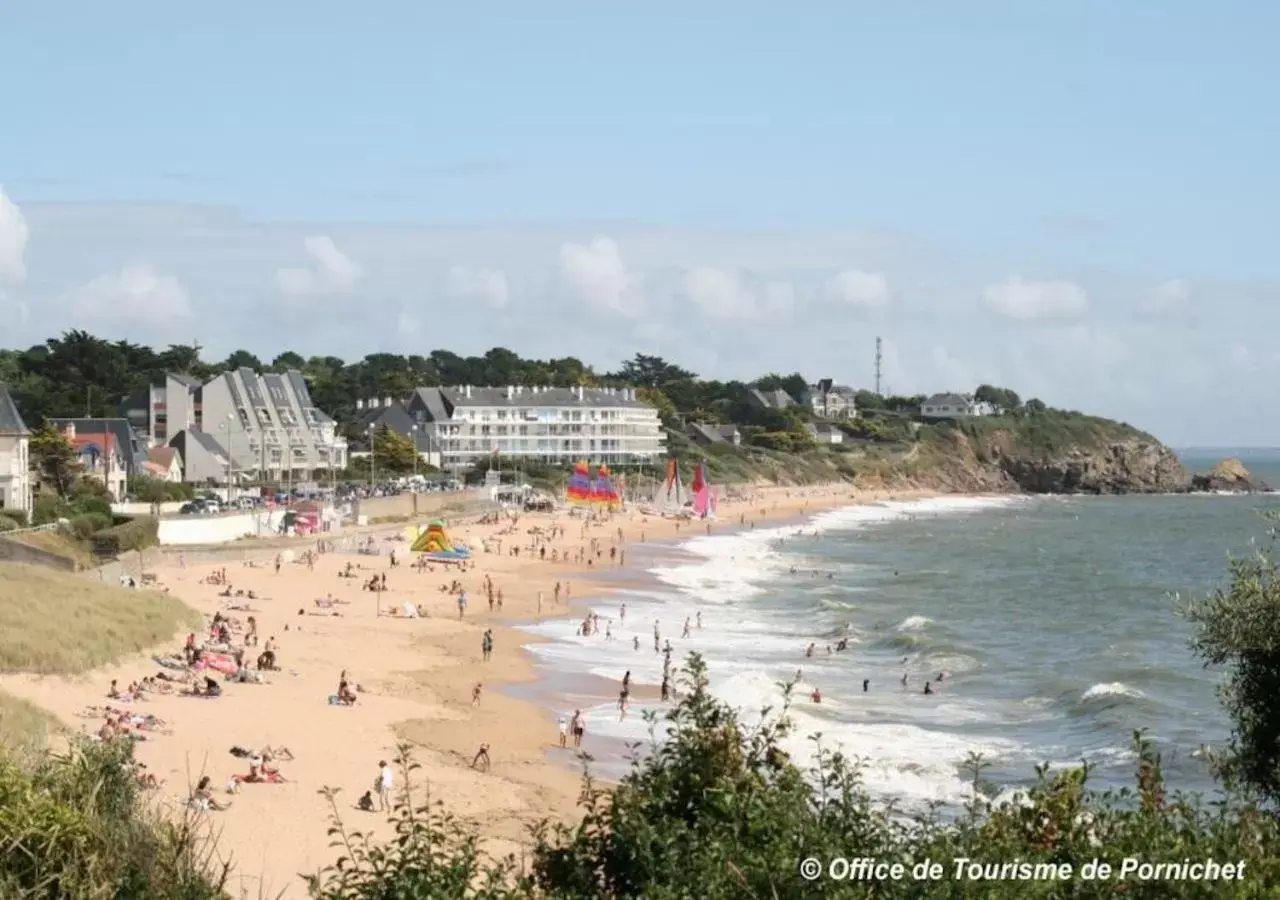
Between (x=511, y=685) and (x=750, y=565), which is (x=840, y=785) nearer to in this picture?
(x=511, y=685)

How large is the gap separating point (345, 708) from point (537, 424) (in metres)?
95.3

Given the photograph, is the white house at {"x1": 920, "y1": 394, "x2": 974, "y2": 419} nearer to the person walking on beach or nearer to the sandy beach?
the sandy beach

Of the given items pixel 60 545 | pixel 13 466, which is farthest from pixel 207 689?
pixel 13 466

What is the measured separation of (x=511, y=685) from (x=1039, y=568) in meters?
41.6

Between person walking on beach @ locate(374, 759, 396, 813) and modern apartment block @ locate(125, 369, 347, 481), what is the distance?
62502mm

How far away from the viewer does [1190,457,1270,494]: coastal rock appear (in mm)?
166875

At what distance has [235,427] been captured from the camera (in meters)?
91.2

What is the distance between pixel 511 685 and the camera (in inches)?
1297

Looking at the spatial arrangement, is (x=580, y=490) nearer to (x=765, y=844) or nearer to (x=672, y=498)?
(x=672, y=498)

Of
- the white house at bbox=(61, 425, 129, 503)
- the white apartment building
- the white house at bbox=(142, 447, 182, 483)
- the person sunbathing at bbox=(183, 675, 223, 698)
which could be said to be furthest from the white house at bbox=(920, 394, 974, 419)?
the person sunbathing at bbox=(183, 675, 223, 698)

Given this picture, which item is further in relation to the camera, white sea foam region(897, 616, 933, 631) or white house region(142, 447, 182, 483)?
white house region(142, 447, 182, 483)

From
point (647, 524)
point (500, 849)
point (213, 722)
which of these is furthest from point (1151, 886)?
point (647, 524)

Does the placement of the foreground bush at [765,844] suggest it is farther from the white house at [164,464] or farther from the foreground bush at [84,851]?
the white house at [164,464]

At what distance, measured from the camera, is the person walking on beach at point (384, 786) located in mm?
20650
